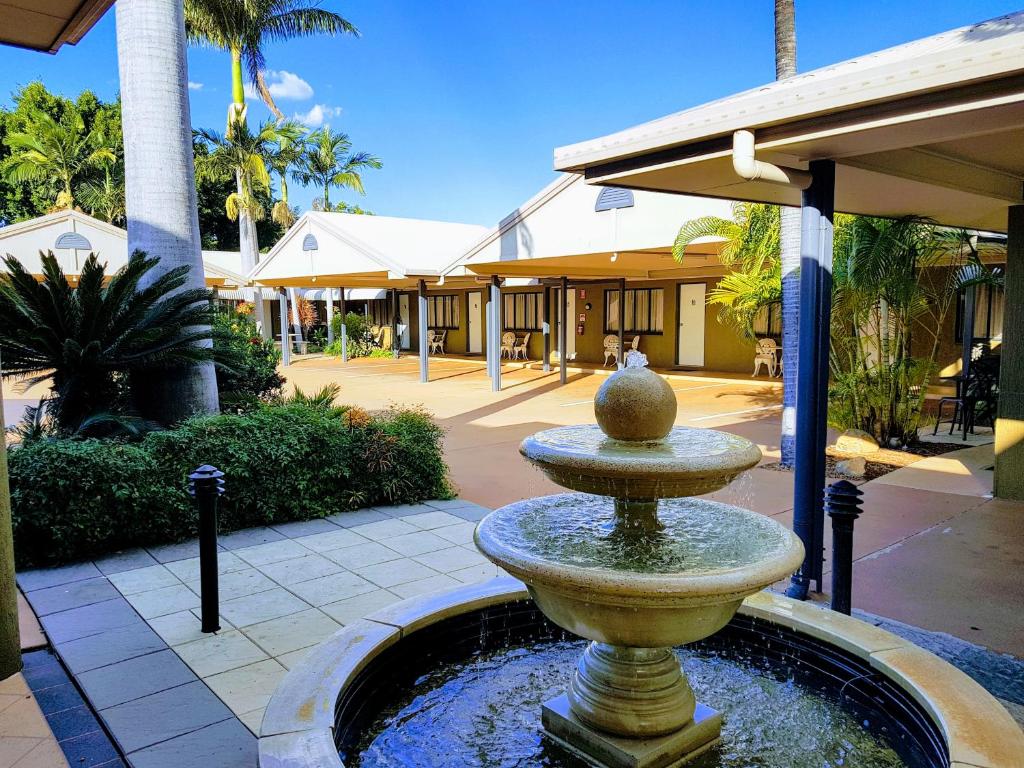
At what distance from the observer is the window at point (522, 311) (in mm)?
24828

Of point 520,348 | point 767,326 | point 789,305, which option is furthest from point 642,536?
point 520,348

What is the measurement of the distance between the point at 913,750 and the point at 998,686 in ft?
3.35

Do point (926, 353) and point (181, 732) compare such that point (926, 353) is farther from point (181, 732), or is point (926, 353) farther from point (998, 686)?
point (181, 732)

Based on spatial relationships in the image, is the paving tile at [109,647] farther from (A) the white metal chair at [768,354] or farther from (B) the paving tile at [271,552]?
(A) the white metal chair at [768,354]

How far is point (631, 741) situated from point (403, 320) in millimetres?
28263

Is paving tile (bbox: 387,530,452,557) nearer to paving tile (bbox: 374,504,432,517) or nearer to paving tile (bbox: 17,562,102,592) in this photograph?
paving tile (bbox: 374,504,432,517)

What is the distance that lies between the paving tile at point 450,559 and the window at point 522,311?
762 inches

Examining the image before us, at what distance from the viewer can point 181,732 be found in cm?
319

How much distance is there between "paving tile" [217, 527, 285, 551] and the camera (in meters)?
5.83

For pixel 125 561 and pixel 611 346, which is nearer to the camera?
pixel 125 561

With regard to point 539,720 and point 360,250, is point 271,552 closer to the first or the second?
point 539,720

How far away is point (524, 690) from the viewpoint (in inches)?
136

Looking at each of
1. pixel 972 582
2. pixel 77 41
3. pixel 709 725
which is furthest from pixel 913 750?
pixel 77 41

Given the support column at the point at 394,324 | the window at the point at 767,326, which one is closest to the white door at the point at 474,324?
the support column at the point at 394,324
